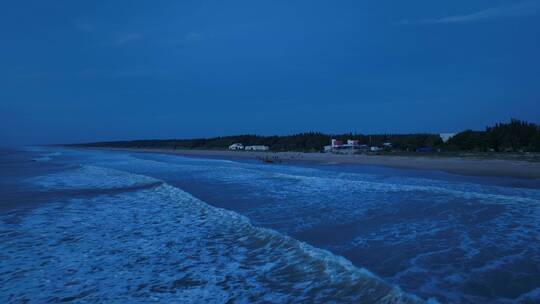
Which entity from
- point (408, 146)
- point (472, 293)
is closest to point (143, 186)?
point (472, 293)

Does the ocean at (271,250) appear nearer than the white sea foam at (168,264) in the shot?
No

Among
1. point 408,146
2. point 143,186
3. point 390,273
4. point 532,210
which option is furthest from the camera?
point 408,146

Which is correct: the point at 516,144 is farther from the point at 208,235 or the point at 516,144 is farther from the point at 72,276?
the point at 72,276

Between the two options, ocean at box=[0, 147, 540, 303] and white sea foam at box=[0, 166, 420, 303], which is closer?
white sea foam at box=[0, 166, 420, 303]

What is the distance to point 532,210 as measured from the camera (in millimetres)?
10328

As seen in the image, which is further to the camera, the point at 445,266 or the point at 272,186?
the point at 272,186

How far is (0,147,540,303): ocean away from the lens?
4805 mm

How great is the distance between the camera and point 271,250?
669 centimetres

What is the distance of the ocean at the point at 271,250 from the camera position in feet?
15.8

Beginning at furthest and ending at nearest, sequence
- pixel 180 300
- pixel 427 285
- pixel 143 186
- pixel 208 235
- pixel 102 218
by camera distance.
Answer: pixel 143 186, pixel 102 218, pixel 208 235, pixel 427 285, pixel 180 300

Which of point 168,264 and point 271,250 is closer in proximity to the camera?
point 168,264

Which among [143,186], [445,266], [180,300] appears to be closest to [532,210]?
[445,266]

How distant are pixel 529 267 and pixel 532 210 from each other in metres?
5.48

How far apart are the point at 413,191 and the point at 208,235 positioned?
9.31 meters
